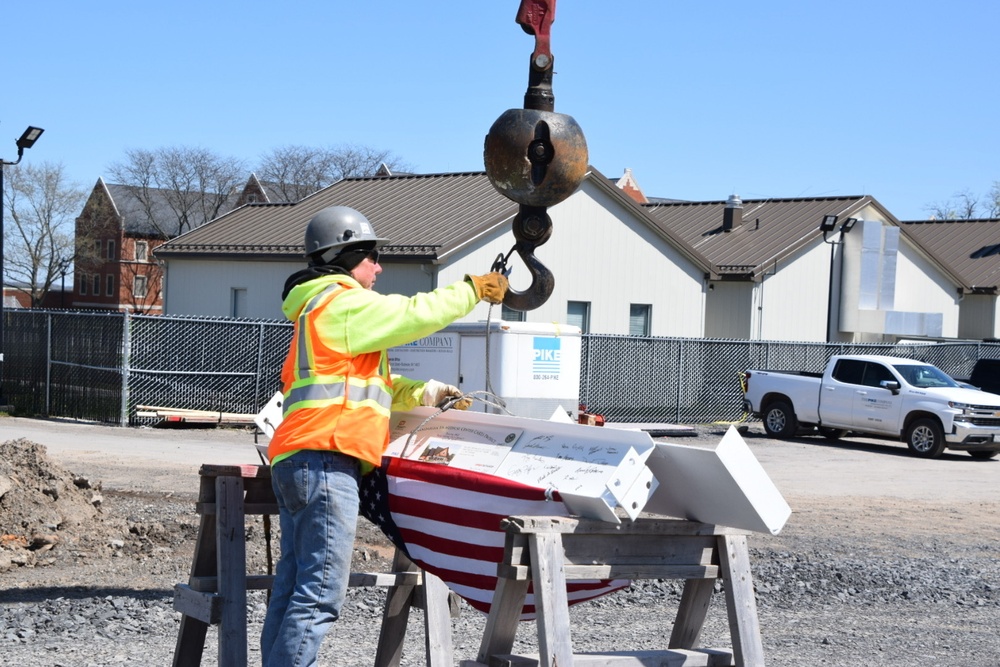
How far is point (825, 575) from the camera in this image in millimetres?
10219

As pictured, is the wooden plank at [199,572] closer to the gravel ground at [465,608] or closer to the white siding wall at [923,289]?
the gravel ground at [465,608]

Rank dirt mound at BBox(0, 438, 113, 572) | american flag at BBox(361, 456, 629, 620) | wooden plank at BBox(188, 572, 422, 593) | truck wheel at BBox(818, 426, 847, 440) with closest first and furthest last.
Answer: american flag at BBox(361, 456, 629, 620)
wooden plank at BBox(188, 572, 422, 593)
dirt mound at BBox(0, 438, 113, 572)
truck wheel at BBox(818, 426, 847, 440)

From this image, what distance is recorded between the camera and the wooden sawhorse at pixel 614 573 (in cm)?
431

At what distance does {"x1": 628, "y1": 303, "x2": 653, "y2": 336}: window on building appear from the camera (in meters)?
32.0

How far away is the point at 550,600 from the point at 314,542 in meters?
1.00

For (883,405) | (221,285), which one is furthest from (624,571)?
(221,285)

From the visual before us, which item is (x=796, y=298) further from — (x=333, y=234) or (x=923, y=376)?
(x=333, y=234)

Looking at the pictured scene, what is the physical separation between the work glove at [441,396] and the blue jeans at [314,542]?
0.56 m

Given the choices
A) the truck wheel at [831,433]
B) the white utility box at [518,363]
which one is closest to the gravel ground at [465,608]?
the white utility box at [518,363]

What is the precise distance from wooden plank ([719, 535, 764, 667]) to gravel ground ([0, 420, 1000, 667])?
2.83 meters

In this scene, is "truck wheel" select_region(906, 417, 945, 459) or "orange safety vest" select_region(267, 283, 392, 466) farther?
"truck wheel" select_region(906, 417, 945, 459)

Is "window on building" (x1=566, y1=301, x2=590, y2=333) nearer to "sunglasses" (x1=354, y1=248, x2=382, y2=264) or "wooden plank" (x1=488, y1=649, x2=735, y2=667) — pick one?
"sunglasses" (x1=354, y1=248, x2=382, y2=264)

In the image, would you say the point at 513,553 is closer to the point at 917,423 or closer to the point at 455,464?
the point at 455,464

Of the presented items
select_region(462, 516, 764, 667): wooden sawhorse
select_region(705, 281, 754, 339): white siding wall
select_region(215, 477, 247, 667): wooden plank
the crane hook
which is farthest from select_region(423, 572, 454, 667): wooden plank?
select_region(705, 281, 754, 339): white siding wall
